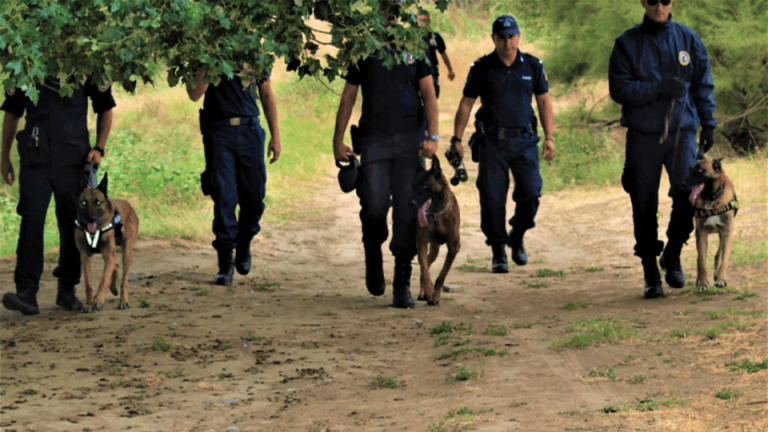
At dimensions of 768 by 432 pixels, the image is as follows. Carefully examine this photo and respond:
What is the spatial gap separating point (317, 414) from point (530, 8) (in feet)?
57.5

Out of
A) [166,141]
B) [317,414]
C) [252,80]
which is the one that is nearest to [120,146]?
[166,141]

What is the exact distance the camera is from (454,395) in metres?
4.53

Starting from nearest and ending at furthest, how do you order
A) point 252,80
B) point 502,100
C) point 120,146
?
point 252,80 → point 502,100 → point 120,146

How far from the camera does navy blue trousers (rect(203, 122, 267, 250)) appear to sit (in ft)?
25.2

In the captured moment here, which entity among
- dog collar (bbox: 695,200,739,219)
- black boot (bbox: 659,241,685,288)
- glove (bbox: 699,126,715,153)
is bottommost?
black boot (bbox: 659,241,685,288)

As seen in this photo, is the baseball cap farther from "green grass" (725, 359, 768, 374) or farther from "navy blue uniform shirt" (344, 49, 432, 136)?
"green grass" (725, 359, 768, 374)

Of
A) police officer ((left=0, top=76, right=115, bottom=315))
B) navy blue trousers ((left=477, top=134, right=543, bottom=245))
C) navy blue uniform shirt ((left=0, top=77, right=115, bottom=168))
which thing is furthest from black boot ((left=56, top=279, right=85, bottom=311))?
navy blue trousers ((left=477, top=134, right=543, bottom=245))

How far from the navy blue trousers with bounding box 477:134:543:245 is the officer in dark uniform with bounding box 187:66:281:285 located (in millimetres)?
2176

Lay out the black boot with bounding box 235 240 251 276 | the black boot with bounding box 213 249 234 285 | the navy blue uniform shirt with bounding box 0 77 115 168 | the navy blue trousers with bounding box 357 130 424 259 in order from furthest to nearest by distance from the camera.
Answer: the black boot with bounding box 235 240 251 276, the black boot with bounding box 213 249 234 285, the navy blue trousers with bounding box 357 130 424 259, the navy blue uniform shirt with bounding box 0 77 115 168

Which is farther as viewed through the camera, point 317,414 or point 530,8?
point 530,8

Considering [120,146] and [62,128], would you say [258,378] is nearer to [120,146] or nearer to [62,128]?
[62,128]

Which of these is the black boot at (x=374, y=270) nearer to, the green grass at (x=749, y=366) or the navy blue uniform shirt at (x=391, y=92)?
the navy blue uniform shirt at (x=391, y=92)

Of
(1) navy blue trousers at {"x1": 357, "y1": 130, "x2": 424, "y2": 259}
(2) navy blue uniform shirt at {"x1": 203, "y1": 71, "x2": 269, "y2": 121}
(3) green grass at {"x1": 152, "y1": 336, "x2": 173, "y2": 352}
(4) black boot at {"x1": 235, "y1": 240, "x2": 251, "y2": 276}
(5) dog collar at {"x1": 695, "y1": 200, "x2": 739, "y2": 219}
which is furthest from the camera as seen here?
(4) black boot at {"x1": 235, "y1": 240, "x2": 251, "y2": 276}

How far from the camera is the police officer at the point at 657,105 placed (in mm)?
6684
